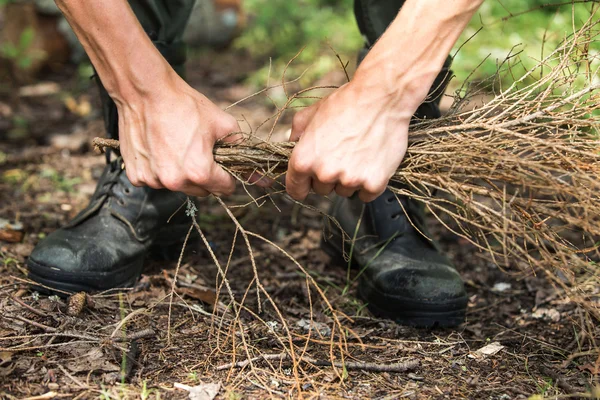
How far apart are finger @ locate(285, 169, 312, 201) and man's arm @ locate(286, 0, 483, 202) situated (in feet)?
0.11

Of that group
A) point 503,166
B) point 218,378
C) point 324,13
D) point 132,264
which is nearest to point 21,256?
point 132,264

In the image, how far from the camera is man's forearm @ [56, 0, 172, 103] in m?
1.72

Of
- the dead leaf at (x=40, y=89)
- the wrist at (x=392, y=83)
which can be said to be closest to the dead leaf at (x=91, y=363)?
the wrist at (x=392, y=83)

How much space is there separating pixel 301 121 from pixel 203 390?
2.80ft

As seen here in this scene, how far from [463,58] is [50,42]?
340 centimetres

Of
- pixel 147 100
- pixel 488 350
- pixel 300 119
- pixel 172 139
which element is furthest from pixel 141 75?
pixel 488 350

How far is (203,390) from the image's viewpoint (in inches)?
63.1

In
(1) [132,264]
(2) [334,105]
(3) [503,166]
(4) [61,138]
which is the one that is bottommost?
(4) [61,138]

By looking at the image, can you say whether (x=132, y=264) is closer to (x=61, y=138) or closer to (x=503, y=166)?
(x=503, y=166)

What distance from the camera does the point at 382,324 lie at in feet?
6.89

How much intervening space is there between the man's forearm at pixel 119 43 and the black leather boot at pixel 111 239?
0.53m

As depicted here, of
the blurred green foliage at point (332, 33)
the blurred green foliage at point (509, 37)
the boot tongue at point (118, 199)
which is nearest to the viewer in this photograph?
the boot tongue at point (118, 199)

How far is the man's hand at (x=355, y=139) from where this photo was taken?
5.46ft

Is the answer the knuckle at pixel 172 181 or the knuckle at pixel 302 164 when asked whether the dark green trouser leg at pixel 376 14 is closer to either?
the knuckle at pixel 302 164
